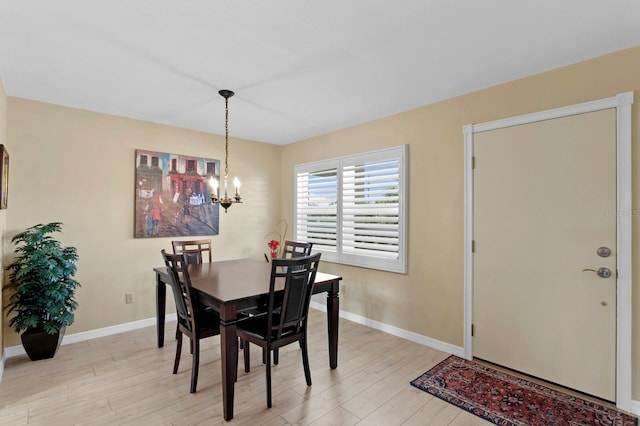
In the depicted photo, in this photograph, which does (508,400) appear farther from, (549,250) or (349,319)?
(349,319)

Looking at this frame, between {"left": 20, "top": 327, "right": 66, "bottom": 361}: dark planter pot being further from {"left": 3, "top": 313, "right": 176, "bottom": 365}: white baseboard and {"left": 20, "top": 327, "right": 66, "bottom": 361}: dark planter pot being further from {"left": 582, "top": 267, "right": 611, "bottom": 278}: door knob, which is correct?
{"left": 582, "top": 267, "right": 611, "bottom": 278}: door knob

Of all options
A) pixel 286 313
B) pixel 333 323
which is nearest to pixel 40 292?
pixel 286 313

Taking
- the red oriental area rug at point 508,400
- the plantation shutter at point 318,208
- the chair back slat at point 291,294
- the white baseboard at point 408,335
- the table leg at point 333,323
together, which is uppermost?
the plantation shutter at point 318,208

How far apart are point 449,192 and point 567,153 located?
101 centimetres

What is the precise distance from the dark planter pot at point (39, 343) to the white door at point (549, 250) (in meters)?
4.10

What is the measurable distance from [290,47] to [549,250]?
8.59ft

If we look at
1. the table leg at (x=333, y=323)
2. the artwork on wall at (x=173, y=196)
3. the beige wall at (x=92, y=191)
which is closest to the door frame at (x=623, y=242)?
the table leg at (x=333, y=323)

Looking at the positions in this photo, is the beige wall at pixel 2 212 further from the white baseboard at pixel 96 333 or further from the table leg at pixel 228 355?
the table leg at pixel 228 355

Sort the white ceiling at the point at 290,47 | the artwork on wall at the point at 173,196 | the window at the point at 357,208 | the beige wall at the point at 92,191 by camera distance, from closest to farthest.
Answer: the white ceiling at the point at 290,47 < the beige wall at the point at 92,191 < the window at the point at 357,208 < the artwork on wall at the point at 173,196

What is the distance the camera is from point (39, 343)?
3.04m

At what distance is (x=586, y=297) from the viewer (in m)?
2.44

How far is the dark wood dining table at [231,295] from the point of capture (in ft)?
7.21

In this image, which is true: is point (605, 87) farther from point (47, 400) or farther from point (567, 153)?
point (47, 400)

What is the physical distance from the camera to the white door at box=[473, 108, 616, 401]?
237cm
